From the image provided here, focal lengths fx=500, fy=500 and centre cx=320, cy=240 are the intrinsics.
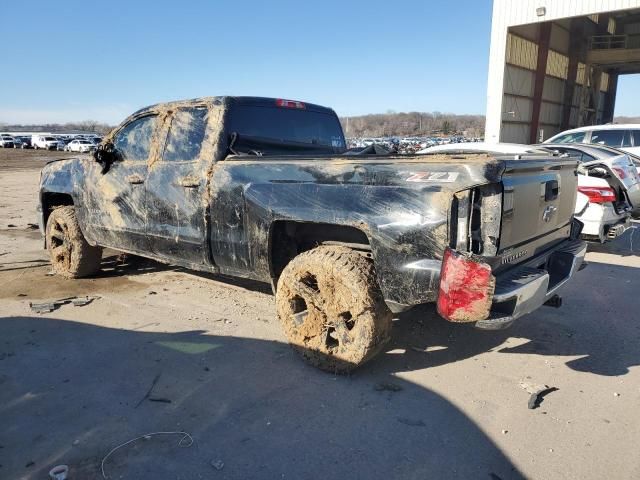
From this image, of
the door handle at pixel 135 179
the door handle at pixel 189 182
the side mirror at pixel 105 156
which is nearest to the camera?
the door handle at pixel 189 182

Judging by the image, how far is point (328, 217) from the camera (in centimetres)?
332

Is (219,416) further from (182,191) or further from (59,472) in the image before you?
(182,191)

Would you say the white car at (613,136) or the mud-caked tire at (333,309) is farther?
the white car at (613,136)

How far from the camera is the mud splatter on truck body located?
289 centimetres

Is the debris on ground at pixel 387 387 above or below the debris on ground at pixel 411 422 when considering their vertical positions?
below

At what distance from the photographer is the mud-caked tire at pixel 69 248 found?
18.6 feet

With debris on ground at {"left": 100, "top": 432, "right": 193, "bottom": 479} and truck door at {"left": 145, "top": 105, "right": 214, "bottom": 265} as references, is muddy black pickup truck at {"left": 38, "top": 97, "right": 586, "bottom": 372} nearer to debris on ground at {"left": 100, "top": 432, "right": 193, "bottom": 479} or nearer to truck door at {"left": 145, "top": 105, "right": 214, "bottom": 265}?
truck door at {"left": 145, "top": 105, "right": 214, "bottom": 265}

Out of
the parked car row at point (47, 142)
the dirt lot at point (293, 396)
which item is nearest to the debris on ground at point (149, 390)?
the dirt lot at point (293, 396)

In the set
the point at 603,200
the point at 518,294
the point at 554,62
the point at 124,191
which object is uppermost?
the point at 554,62

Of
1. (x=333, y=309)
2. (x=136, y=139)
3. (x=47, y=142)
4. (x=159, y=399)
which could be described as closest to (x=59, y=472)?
(x=159, y=399)

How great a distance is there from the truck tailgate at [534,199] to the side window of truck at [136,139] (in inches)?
131

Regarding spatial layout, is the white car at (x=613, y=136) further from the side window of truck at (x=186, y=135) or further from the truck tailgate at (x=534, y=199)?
the side window of truck at (x=186, y=135)

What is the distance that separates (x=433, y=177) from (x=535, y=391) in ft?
5.34

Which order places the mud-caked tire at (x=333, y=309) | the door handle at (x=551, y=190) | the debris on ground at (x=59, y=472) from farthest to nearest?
the door handle at (x=551, y=190)
the mud-caked tire at (x=333, y=309)
the debris on ground at (x=59, y=472)
